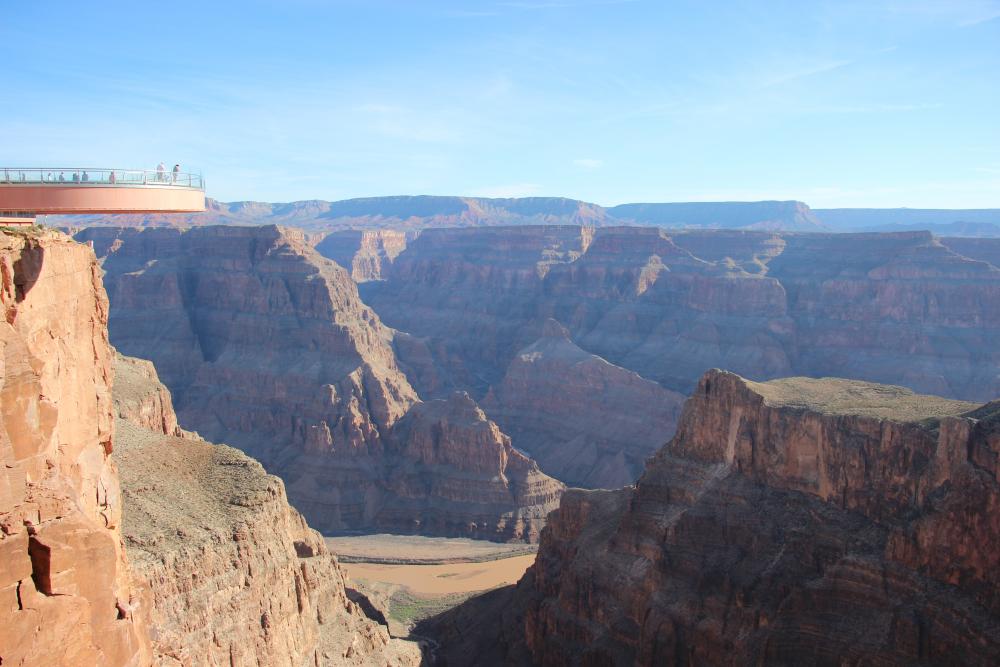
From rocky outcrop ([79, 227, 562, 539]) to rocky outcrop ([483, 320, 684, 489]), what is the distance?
49.9 ft

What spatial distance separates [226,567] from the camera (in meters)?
44.2

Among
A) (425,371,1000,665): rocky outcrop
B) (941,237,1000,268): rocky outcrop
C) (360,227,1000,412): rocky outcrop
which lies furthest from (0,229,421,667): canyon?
(941,237,1000,268): rocky outcrop

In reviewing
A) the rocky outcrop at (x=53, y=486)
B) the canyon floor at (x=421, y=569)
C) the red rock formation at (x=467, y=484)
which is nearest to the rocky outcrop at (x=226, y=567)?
the rocky outcrop at (x=53, y=486)

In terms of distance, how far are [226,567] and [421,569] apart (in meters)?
49.8

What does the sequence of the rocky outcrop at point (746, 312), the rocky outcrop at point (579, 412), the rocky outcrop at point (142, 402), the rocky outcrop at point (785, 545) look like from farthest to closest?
1. the rocky outcrop at point (746, 312)
2. the rocky outcrop at point (579, 412)
3. the rocky outcrop at point (142, 402)
4. the rocky outcrop at point (785, 545)

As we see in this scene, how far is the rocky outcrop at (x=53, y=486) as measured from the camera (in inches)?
637

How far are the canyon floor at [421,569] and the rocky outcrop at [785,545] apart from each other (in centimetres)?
945

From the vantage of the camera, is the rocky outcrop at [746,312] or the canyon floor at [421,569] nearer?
the canyon floor at [421,569]

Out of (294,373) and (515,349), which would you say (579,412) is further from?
(294,373)

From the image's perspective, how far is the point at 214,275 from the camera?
15050 cm

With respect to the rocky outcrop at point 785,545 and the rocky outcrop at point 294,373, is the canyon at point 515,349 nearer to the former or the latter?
the rocky outcrop at point 294,373

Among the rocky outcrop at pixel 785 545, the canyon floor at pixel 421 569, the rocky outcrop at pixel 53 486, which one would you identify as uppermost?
the rocky outcrop at pixel 53 486

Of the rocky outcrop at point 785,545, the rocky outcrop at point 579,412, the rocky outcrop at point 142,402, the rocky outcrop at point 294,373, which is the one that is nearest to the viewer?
the rocky outcrop at point 785,545

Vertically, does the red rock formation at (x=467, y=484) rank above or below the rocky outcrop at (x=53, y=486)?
below
